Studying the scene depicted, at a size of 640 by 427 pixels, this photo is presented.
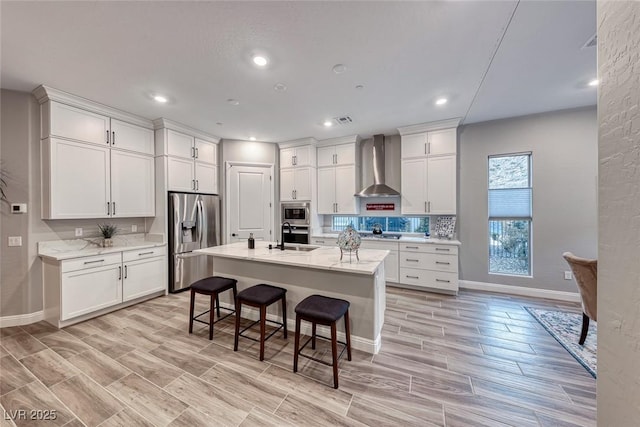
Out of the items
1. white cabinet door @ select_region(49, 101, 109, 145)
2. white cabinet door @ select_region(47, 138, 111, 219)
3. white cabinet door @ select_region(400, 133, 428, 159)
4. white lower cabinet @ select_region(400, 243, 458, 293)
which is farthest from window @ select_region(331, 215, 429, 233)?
white cabinet door @ select_region(49, 101, 109, 145)

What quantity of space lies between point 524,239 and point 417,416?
12.1 feet

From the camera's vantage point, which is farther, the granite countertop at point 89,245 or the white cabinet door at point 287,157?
the white cabinet door at point 287,157

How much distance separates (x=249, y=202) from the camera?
4.99 m

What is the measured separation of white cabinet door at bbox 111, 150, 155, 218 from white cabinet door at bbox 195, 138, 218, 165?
2.56 feet

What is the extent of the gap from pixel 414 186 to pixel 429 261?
135 centimetres

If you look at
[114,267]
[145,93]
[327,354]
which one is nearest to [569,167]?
[327,354]

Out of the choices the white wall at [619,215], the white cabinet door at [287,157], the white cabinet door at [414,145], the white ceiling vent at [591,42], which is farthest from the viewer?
the white cabinet door at [287,157]

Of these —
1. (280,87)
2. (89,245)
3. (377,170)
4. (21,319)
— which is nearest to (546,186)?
(377,170)

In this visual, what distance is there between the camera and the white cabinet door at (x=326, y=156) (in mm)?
4953

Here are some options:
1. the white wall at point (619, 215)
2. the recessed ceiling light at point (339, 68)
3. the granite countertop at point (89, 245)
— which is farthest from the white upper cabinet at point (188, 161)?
the white wall at point (619, 215)

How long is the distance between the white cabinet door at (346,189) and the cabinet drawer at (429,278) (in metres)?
1.53

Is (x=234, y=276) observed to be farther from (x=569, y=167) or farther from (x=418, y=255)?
(x=569, y=167)

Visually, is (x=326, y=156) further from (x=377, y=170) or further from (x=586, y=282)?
(x=586, y=282)

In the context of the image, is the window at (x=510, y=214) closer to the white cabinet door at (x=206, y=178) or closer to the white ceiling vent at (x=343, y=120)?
the white ceiling vent at (x=343, y=120)
